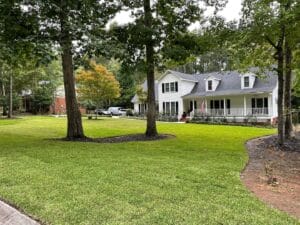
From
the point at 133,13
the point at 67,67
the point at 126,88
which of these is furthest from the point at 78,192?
the point at 126,88

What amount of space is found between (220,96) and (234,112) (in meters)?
2.66

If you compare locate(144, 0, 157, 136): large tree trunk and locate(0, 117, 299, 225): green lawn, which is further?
locate(144, 0, 157, 136): large tree trunk

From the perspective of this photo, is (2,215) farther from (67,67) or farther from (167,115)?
(167,115)

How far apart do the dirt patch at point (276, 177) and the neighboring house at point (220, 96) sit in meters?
16.7

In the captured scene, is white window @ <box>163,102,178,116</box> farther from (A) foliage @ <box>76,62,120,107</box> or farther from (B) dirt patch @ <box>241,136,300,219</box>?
(B) dirt patch @ <box>241,136,300,219</box>

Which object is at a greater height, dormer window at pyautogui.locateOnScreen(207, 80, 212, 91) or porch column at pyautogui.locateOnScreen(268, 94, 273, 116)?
dormer window at pyautogui.locateOnScreen(207, 80, 212, 91)

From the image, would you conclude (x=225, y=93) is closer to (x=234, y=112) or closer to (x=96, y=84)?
(x=234, y=112)

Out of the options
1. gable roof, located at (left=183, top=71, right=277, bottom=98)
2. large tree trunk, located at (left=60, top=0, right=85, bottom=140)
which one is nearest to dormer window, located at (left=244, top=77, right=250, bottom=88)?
gable roof, located at (left=183, top=71, right=277, bottom=98)

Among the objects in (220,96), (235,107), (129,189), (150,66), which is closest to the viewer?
(129,189)

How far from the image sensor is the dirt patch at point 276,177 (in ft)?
20.1

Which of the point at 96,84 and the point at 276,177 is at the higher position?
the point at 96,84

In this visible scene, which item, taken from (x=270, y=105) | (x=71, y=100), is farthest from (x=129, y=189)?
(x=270, y=105)

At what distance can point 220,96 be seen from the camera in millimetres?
35188

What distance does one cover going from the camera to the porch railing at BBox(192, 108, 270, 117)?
31719 mm
